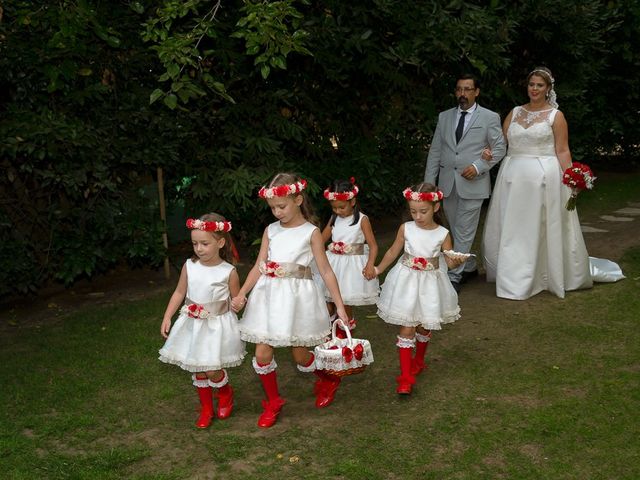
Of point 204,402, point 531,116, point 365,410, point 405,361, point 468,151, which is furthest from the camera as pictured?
point 468,151

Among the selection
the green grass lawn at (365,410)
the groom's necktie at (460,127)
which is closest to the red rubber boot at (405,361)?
the green grass lawn at (365,410)

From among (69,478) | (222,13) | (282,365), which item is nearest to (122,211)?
(222,13)

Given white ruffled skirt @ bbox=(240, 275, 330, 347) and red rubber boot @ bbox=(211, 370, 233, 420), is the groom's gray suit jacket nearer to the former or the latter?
white ruffled skirt @ bbox=(240, 275, 330, 347)

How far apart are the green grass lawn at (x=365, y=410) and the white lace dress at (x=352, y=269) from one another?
21.3 inches

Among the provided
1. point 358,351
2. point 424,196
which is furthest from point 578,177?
point 358,351

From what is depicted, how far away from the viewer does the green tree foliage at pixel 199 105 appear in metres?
7.16

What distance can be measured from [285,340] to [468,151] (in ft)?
12.1

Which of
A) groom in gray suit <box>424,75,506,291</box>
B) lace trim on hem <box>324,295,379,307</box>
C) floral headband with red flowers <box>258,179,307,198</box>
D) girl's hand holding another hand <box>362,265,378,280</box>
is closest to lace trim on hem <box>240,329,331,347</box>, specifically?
girl's hand holding another hand <box>362,265,378,280</box>

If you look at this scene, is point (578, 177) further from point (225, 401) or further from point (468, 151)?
point (225, 401)

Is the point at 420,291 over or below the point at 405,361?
over

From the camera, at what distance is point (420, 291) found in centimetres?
571

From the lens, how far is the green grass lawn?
4641 millimetres

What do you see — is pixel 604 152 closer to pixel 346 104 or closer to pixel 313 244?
pixel 346 104

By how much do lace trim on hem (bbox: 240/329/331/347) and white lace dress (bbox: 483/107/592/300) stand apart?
327cm
